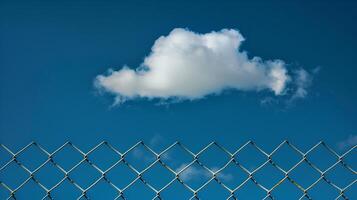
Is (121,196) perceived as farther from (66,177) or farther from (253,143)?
(253,143)

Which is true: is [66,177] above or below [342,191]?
above

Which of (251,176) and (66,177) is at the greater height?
(66,177)

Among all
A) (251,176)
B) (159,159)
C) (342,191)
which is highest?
(159,159)

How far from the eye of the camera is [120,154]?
10.9 feet

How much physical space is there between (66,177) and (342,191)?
2151 millimetres

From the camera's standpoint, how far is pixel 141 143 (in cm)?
Answer: 323

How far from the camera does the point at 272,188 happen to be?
346 cm

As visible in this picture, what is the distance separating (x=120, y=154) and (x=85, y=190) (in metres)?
0.38

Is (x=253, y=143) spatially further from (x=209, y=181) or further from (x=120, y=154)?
(x=120, y=154)

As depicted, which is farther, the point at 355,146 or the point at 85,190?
the point at 355,146

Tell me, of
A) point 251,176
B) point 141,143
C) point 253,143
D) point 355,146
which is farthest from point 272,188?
point 141,143

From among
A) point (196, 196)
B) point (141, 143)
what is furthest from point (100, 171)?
point (196, 196)

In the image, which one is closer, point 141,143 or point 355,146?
point 141,143

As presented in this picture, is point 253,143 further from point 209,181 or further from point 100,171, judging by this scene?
point 100,171
